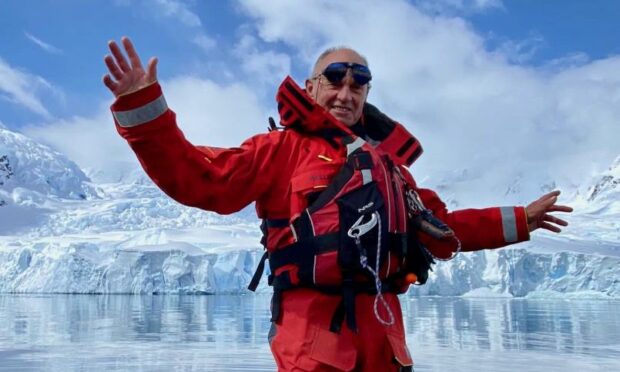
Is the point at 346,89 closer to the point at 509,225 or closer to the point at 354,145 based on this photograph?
the point at 354,145

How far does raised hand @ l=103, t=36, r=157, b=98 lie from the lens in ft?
5.92

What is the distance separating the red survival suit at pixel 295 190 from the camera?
6.03ft

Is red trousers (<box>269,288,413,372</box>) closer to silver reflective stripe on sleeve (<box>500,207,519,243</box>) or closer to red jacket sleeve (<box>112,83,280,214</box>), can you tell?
red jacket sleeve (<box>112,83,280,214</box>)

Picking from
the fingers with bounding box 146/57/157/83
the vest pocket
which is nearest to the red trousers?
the vest pocket

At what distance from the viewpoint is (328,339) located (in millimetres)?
1876

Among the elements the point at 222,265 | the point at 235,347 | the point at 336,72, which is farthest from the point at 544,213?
Result: the point at 222,265

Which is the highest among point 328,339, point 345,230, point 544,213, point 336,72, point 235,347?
point 336,72

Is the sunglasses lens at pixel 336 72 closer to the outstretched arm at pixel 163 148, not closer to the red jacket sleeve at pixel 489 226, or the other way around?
the outstretched arm at pixel 163 148

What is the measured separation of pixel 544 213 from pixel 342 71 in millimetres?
1035

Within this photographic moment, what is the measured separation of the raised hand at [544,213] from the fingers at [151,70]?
5.05 feet

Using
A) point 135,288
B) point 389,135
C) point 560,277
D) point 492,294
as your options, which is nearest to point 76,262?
point 135,288

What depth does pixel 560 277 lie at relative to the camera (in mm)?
48219

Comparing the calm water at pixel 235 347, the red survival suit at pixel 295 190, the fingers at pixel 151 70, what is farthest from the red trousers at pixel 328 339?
the calm water at pixel 235 347

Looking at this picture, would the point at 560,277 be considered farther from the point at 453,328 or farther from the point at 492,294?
the point at 453,328
